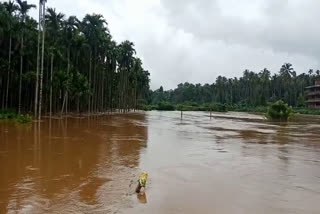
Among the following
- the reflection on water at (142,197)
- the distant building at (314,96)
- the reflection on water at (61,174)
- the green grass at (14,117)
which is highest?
the distant building at (314,96)

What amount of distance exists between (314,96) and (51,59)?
274 feet

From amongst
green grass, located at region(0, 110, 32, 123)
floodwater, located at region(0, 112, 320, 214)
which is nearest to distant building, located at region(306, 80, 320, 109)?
green grass, located at region(0, 110, 32, 123)

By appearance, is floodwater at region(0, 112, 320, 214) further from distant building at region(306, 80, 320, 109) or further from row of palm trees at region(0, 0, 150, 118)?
distant building at region(306, 80, 320, 109)

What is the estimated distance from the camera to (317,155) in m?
18.1

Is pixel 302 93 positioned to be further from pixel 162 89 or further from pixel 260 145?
pixel 260 145

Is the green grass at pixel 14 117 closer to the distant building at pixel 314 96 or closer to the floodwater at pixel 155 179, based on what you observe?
the floodwater at pixel 155 179

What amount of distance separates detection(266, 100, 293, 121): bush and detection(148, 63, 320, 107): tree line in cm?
6039

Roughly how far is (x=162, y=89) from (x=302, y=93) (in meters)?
81.5

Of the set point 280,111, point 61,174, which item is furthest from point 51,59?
point 61,174

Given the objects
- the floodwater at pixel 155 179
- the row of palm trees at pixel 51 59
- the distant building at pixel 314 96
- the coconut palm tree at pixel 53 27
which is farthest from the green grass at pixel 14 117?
the distant building at pixel 314 96

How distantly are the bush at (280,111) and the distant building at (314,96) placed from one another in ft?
174

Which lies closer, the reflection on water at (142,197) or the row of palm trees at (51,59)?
the reflection on water at (142,197)

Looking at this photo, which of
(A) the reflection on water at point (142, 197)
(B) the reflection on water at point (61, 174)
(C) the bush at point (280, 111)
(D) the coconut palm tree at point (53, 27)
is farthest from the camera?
(C) the bush at point (280, 111)

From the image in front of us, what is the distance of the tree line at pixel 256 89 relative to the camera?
4688 inches
